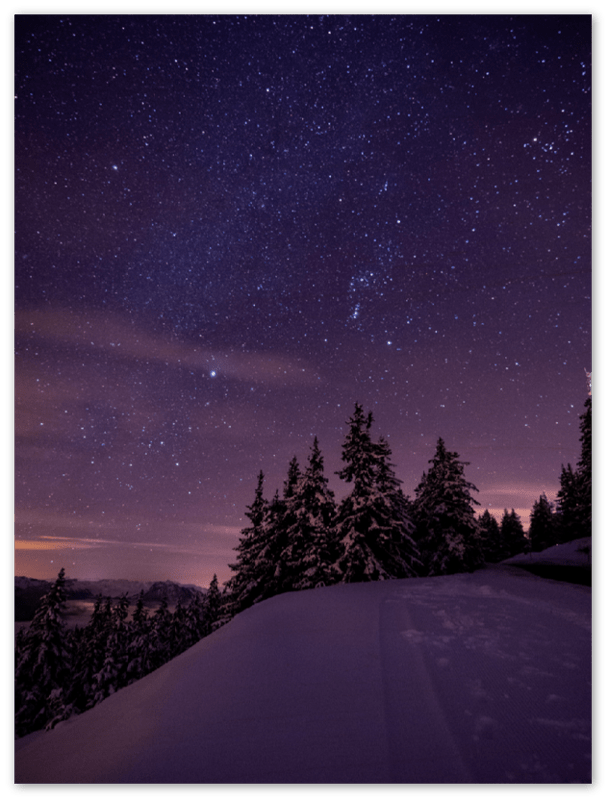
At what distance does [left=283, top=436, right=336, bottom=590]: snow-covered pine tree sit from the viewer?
20.8m

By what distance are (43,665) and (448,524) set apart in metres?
→ 31.2

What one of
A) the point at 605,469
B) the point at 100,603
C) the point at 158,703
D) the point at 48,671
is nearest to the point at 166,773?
the point at 158,703

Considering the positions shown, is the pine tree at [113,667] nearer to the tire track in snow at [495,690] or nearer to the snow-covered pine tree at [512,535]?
the tire track in snow at [495,690]

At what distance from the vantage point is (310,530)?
2234 cm

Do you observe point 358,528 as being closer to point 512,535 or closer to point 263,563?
point 263,563

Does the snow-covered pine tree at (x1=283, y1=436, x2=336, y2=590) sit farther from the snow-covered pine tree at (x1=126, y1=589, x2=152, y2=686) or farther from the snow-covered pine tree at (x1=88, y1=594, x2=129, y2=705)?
the snow-covered pine tree at (x1=88, y1=594, x2=129, y2=705)

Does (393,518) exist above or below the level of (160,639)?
above

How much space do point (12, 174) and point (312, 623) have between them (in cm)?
1001

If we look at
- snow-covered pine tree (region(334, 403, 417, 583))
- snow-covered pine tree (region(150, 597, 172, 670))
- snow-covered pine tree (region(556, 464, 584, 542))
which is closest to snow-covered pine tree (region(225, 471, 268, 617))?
snow-covered pine tree (region(334, 403, 417, 583))

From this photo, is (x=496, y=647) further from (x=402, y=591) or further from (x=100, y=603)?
(x=100, y=603)

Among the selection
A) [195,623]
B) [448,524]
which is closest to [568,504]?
[448,524]

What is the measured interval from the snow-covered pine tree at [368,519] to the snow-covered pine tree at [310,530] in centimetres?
94

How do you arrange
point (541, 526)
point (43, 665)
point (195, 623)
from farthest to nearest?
point (541, 526) → point (195, 623) → point (43, 665)

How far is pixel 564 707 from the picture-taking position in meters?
4.92
